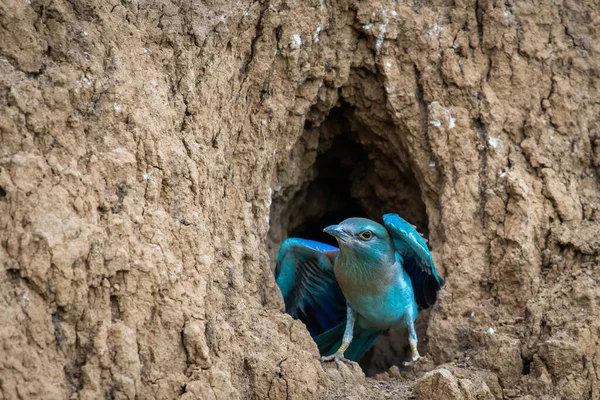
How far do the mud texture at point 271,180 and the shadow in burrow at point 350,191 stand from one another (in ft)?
0.09

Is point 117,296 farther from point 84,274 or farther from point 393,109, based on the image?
point 393,109

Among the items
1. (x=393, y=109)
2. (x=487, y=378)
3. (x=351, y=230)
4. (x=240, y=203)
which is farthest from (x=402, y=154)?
(x=487, y=378)

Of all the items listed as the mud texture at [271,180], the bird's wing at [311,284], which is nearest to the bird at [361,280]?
the bird's wing at [311,284]

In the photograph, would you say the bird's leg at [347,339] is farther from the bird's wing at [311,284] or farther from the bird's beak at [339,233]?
the bird's beak at [339,233]

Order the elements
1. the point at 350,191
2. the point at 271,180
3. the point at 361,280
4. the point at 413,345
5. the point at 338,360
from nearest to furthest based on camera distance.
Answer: the point at 338,360
the point at 413,345
the point at 361,280
the point at 271,180
the point at 350,191

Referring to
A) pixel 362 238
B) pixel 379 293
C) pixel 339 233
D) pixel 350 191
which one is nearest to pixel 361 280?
pixel 379 293

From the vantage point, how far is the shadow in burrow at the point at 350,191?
798 centimetres

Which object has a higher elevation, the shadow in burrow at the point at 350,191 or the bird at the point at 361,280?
the shadow in burrow at the point at 350,191

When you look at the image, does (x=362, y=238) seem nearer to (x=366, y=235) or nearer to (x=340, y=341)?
(x=366, y=235)

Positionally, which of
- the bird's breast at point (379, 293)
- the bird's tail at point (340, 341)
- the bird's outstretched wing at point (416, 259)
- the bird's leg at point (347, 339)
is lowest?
the bird's tail at point (340, 341)

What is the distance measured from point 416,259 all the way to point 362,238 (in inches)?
22.1

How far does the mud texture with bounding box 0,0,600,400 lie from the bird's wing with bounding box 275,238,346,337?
601 mm

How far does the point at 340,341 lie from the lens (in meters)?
7.71

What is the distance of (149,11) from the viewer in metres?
6.21
